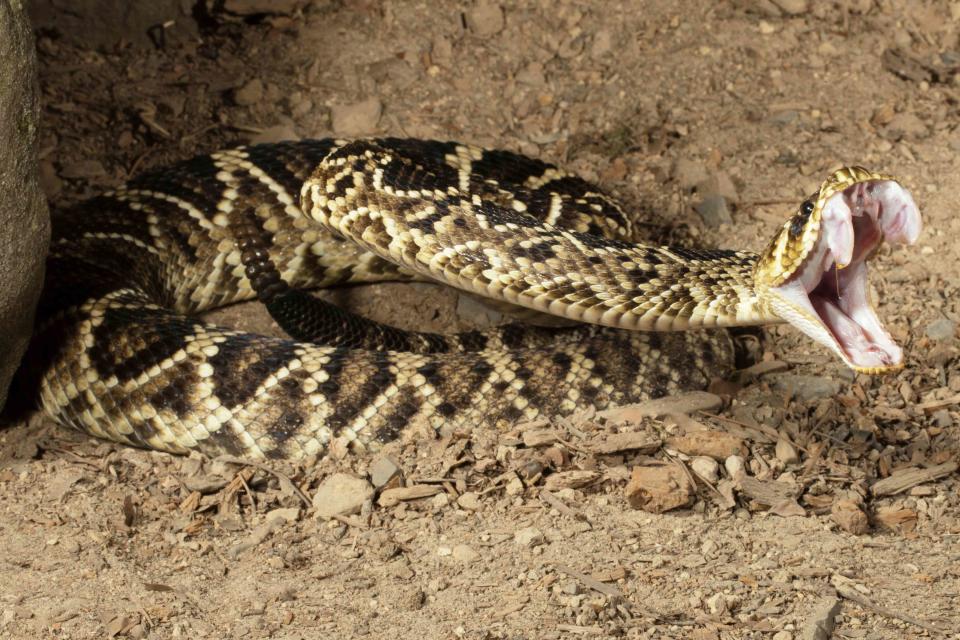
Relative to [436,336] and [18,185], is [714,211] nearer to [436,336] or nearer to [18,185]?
[436,336]

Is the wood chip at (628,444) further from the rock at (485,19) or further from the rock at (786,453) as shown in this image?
the rock at (485,19)

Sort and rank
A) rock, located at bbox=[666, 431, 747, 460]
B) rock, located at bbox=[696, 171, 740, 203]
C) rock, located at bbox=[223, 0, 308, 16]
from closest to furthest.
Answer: rock, located at bbox=[666, 431, 747, 460]
rock, located at bbox=[696, 171, 740, 203]
rock, located at bbox=[223, 0, 308, 16]

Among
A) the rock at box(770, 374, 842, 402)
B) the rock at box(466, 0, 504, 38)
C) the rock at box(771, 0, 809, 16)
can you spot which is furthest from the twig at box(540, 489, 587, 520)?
the rock at box(771, 0, 809, 16)

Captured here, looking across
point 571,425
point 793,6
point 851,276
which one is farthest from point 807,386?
point 793,6

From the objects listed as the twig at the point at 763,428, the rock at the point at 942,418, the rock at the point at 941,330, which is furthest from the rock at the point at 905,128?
the twig at the point at 763,428

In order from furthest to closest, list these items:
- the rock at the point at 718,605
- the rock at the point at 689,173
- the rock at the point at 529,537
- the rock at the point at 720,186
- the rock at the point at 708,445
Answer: the rock at the point at 689,173 → the rock at the point at 720,186 → the rock at the point at 708,445 → the rock at the point at 529,537 → the rock at the point at 718,605

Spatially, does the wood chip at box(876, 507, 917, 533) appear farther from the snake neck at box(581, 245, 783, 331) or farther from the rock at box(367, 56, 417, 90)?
the rock at box(367, 56, 417, 90)

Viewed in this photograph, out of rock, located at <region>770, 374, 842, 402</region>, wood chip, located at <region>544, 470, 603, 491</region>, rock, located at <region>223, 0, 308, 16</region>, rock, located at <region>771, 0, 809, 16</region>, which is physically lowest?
wood chip, located at <region>544, 470, 603, 491</region>
